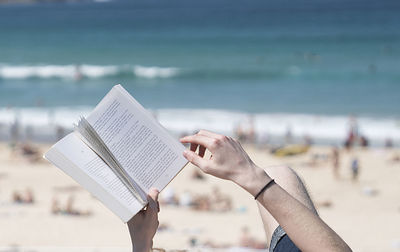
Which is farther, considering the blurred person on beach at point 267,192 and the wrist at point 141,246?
the wrist at point 141,246

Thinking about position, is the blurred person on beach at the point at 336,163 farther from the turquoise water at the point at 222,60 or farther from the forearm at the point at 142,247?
the forearm at the point at 142,247

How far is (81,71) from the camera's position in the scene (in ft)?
122

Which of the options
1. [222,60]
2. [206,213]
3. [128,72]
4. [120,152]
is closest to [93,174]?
[120,152]

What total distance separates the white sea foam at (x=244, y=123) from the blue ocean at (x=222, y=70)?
5cm

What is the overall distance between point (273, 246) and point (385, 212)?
32.4 feet

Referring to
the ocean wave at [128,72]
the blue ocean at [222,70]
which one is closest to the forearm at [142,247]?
the blue ocean at [222,70]

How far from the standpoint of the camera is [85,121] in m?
2.20

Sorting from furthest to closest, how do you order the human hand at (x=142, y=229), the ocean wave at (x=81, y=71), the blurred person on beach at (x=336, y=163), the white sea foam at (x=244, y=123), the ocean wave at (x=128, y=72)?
1. the ocean wave at (x=81, y=71)
2. the ocean wave at (x=128, y=72)
3. the white sea foam at (x=244, y=123)
4. the blurred person on beach at (x=336, y=163)
5. the human hand at (x=142, y=229)

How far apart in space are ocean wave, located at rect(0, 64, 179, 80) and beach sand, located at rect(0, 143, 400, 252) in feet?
65.3

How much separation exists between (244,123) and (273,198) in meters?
19.8

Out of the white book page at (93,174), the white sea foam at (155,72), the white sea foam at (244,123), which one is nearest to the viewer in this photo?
the white book page at (93,174)

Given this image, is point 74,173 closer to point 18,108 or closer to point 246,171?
point 246,171

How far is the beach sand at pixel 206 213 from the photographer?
29.8 feet

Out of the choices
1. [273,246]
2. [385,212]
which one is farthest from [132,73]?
[273,246]
